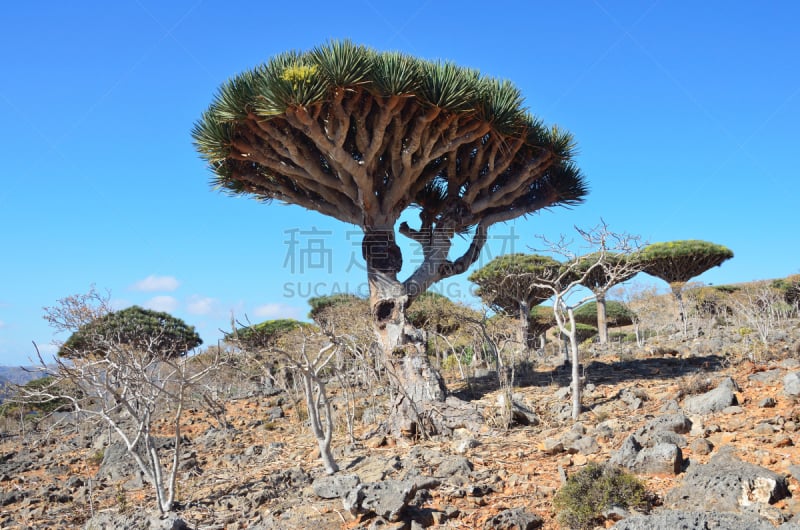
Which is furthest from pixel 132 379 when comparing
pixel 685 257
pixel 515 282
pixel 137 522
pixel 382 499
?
pixel 685 257

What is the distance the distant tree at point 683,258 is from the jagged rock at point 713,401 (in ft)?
49.4

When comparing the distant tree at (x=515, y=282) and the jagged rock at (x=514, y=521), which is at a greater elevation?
the distant tree at (x=515, y=282)

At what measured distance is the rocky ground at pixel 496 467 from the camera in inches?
168

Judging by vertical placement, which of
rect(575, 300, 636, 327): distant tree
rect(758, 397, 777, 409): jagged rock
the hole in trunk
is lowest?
rect(758, 397, 777, 409): jagged rock

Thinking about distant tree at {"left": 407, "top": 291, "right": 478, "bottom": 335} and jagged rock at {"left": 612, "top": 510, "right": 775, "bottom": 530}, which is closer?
jagged rock at {"left": 612, "top": 510, "right": 775, "bottom": 530}

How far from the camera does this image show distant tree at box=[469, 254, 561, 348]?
701 inches

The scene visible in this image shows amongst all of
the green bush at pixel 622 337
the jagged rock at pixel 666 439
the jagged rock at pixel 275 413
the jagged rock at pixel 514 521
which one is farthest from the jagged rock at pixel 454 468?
the green bush at pixel 622 337

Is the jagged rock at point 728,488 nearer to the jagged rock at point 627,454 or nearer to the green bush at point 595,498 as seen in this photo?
the green bush at point 595,498

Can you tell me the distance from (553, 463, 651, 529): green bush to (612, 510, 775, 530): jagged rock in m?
0.55

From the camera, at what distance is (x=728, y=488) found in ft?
13.3

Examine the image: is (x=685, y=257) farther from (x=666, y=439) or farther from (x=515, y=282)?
(x=666, y=439)

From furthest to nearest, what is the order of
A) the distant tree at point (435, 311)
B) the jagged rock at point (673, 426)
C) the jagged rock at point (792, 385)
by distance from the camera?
1. the distant tree at point (435, 311)
2. the jagged rock at point (792, 385)
3. the jagged rock at point (673, 426)

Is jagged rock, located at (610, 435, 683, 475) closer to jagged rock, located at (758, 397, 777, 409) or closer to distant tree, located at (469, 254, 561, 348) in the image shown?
jagged rock, located at (758, 397, 777, 409)

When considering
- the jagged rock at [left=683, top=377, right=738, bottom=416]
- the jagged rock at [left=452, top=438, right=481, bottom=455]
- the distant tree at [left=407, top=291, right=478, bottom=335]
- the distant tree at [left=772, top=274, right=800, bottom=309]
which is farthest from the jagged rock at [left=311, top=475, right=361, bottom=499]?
the distant tree at [left=772, top=274, right=800, bottom=309]
